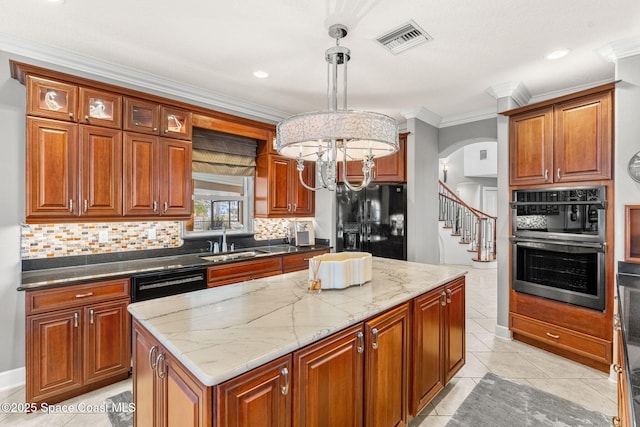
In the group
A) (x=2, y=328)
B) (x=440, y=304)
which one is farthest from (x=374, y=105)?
(x=2, y=328)

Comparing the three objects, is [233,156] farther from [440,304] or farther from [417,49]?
[440,304]

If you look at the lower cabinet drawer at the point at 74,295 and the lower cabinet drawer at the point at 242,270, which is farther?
→ the lower cabinet drawer at the point at 242,270

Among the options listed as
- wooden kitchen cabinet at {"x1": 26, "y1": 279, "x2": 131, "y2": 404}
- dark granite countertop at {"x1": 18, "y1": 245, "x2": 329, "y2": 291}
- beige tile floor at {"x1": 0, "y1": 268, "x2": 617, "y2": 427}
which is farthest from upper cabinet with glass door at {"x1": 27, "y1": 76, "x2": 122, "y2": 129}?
beige tile floor at {"x1": 0, "y1": 268, "x2": 617, "y2": 427}

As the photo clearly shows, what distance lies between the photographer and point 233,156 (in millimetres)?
4020

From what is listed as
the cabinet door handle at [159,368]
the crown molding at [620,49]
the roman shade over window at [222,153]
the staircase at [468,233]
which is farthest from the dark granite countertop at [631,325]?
the staircase at [468,233]

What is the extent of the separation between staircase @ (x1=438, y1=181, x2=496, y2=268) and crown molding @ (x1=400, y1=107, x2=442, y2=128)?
3341 mm

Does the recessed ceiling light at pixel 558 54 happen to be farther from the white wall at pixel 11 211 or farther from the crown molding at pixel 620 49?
the white wall at pixel 11 211

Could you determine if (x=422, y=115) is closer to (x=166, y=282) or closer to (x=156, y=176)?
(x=156, y=176)

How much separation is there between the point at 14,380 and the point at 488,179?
10.9m

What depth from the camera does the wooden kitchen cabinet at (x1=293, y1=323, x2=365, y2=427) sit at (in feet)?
4.41

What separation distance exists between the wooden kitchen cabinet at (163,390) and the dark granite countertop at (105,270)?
1.13 m

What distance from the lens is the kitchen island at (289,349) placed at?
116 cm

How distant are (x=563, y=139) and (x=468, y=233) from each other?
5086 mm

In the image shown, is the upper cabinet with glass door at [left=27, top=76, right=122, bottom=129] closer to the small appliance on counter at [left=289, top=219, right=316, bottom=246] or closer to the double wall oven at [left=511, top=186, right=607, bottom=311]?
the small appliance on counter at [left=289, top=219, right=316, bottom=246]
